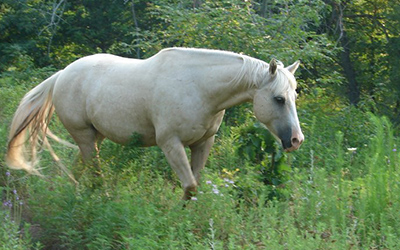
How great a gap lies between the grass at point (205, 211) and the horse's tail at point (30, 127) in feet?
0.69

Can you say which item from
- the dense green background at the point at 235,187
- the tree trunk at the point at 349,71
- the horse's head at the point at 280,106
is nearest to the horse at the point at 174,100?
the horse's head at the point at 280,106

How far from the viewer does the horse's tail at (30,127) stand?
6.56m

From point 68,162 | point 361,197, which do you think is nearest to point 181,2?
point 68,162

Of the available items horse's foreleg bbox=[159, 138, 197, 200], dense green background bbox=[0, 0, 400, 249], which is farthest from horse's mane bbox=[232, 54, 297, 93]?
horse's foreleg bbox=[159, 138, 197, 200]

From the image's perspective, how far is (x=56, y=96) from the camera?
655 centimetres

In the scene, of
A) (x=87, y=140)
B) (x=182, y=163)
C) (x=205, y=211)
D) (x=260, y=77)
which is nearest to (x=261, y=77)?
(x=260, y=77)

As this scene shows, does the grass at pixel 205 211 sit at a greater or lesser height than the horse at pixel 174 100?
lesser

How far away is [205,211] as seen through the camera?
5176mm

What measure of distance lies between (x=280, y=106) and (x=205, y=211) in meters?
1.11

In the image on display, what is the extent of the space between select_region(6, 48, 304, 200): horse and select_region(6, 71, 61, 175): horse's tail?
19mm

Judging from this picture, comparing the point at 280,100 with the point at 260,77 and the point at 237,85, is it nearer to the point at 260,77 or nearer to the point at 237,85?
the point at 260,77

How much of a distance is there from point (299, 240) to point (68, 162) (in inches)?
146

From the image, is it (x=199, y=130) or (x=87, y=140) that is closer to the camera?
(x=199, y=130)

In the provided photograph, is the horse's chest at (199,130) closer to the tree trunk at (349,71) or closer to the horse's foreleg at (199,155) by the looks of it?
the horse's foreleg at (199,155)
